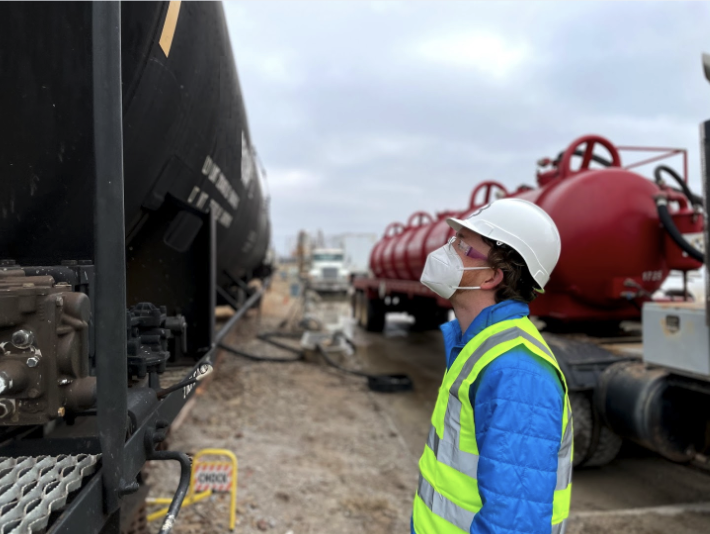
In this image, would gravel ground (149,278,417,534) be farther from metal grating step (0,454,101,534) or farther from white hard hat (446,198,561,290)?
white hard hat (446,198,561,290)

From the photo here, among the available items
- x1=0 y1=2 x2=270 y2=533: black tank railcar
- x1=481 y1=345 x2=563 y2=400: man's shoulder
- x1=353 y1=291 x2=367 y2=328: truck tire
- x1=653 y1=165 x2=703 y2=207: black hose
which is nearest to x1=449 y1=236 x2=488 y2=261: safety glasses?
x1=481 y1=345 x2=563 y2=400: man's shoulder

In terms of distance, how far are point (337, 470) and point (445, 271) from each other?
3384mm

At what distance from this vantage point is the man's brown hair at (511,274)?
1763 millimetres

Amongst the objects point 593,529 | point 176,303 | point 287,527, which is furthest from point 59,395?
point 593,529

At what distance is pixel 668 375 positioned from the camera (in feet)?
12.6

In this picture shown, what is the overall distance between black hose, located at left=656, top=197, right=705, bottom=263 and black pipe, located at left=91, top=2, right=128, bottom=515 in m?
4.90

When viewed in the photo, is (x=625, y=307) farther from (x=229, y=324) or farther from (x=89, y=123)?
(x=89, y=123)

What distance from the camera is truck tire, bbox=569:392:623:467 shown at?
4453 millimetres

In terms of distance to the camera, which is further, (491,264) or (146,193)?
(146,193)

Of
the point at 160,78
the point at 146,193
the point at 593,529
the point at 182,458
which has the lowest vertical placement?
the point at 593,529

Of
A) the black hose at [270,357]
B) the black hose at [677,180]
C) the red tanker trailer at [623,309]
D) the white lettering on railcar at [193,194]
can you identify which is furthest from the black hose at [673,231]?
the black hose at [270,357]

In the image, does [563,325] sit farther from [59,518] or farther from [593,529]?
[59,518]

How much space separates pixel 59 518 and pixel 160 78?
1545mm

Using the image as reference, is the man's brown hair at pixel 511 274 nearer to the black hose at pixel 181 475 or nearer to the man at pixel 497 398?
the man at pixel 497 398
